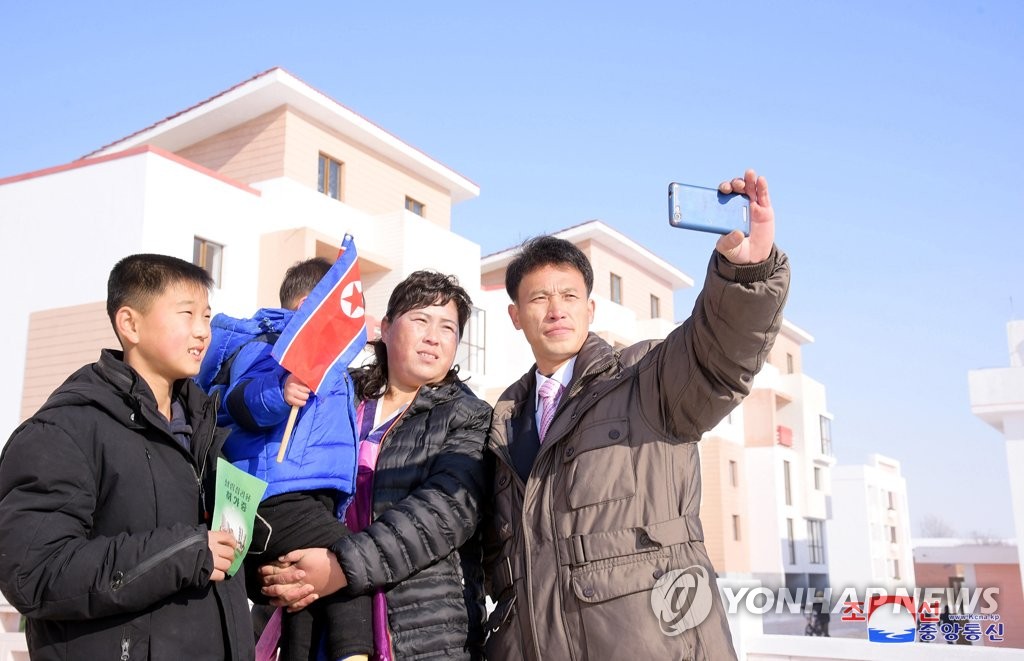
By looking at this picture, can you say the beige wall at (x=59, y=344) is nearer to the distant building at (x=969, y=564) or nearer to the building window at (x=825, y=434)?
the distant building at (x=969, y=564)

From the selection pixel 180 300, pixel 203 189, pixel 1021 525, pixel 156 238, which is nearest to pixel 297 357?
pixel 180 300

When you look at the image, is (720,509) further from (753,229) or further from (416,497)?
(753,229)

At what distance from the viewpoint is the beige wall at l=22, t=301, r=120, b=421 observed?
1623cm

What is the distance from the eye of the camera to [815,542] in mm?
43312

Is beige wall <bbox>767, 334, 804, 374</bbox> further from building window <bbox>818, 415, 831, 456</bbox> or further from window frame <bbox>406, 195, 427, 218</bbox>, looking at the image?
window frame <bbox>406, 195, 427, 218</bbox>

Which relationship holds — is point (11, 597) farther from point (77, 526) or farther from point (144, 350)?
point (144, 350)

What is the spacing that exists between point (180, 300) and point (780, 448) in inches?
1515

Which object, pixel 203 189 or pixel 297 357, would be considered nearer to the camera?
pixel 297 357

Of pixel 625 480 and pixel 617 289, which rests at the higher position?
pixel 617 289

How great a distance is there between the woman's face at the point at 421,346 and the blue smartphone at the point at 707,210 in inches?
54.4

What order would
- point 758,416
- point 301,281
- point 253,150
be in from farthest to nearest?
point 758,416, point 253,150, point 301,281

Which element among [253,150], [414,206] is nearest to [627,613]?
[253,150]

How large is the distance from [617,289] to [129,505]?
103 feet

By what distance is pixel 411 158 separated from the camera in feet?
77.8
